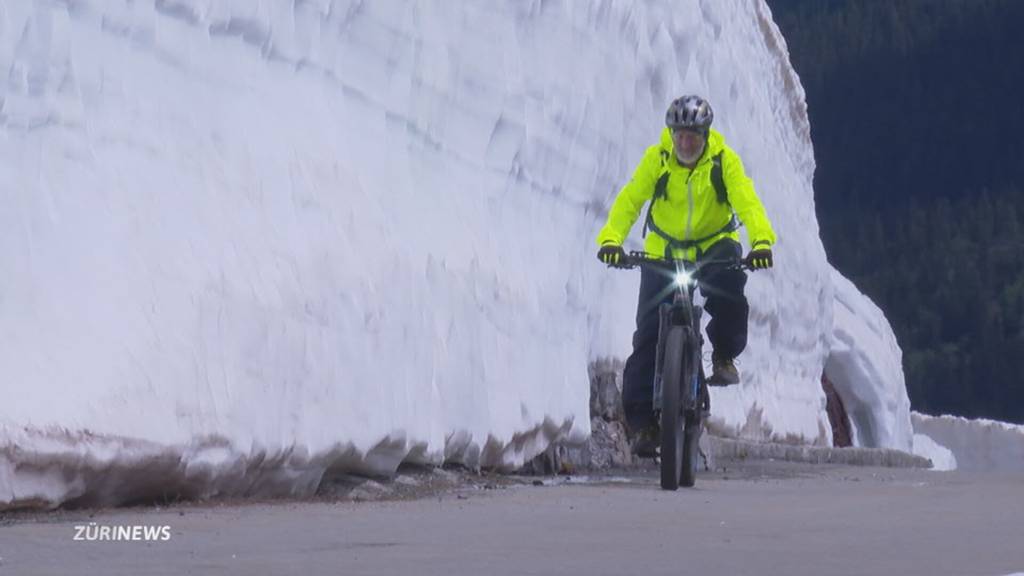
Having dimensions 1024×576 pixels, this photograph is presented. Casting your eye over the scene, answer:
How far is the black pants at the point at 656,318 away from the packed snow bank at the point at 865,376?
16616 millimetres

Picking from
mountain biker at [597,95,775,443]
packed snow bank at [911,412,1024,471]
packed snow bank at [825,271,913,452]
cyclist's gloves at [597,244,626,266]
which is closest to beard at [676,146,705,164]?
mountain biker at [597,95,775,443]

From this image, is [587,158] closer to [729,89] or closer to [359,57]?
[359,57]

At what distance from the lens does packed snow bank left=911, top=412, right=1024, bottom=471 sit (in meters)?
32.5

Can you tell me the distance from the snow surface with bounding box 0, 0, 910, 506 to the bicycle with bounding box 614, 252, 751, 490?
38.4 inches

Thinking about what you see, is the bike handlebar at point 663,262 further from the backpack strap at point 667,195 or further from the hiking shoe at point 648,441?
the hiking shoe at point 648,441

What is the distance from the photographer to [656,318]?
8.75m

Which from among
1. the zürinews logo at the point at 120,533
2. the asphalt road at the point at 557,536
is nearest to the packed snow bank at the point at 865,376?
the asphalt road at the point at 557,536

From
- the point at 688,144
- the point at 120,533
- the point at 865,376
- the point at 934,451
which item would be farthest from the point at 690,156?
the point at 934,451

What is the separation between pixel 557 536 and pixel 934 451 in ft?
90.0

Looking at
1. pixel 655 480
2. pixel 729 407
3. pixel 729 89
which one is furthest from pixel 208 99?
pixel 729 89

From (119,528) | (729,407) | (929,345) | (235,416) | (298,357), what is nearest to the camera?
(119,528)

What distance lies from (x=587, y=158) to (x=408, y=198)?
11.7 feet

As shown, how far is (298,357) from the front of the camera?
24.3 ft

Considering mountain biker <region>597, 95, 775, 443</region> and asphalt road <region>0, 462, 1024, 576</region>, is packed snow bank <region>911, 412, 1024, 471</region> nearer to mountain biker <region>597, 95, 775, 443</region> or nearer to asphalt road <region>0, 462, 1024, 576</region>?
mountain biker <region>597, 95, 775, 443</region>
